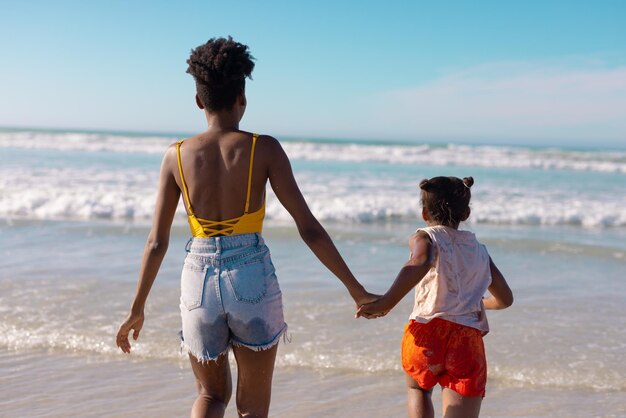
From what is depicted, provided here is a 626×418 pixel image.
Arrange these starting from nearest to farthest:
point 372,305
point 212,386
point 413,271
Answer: point 212,386 < point 413,271 < point 372,305

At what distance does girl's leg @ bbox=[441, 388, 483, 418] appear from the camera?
9.21 feet

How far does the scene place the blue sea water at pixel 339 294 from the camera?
4316 millimetres

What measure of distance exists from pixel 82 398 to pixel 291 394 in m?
1.29

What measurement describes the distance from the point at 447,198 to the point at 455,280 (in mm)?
361

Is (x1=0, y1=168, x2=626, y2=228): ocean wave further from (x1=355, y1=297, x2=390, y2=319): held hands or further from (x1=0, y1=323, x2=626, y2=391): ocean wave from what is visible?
(x1=355, y1=297, x2=390, y2=319): held hands

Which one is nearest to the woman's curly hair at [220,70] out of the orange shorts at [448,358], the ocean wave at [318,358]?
the orange shorts at [448,358]

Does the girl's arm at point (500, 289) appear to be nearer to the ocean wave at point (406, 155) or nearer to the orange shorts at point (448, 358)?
the orange shorts at point (448, 358)

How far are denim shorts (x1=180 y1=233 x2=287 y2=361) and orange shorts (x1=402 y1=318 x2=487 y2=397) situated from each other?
69cm

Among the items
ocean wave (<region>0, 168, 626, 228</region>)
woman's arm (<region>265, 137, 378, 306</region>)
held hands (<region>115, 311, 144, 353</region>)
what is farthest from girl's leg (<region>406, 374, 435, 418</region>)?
ocean wave (<region>0, 168, 626, 228</region>)

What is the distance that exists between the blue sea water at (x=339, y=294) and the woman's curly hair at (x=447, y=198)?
60.9 inches

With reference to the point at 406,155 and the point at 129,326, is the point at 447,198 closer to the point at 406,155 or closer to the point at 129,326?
the point at 129,326

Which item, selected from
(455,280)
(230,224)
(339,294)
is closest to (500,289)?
(455,280)

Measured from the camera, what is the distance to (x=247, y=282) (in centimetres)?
252

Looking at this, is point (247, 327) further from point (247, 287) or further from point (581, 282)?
point (581, 282)
